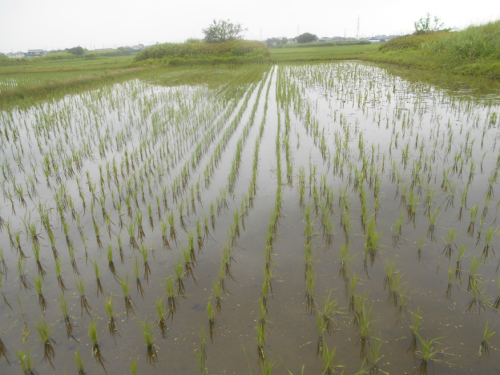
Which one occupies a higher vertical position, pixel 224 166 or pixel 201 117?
pixel 201 117

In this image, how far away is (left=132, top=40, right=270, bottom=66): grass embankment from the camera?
2095cm

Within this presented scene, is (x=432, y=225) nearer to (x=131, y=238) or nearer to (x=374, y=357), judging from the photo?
(x=374, y=357)

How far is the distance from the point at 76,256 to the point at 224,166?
217 centimetres

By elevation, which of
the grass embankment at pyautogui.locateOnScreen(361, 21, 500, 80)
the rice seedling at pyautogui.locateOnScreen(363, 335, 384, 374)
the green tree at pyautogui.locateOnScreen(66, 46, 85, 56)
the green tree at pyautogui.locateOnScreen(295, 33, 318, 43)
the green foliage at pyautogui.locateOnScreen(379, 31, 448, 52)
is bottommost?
the rice seedling at pyautogui.locateOnScreen(363, 335, 384, 374)

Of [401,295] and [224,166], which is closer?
[401,295]

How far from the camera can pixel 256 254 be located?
2.38 metres

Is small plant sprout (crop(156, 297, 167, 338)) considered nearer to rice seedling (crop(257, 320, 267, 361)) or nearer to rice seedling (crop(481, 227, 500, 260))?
rice seedling (crop(257, 320, 267, 361))

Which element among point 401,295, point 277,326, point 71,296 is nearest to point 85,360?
point 71,296

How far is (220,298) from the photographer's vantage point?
195cm

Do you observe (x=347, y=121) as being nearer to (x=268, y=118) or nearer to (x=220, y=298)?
(x=268, y=118)

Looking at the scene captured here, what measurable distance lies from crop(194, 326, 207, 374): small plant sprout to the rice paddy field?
0.03 feet

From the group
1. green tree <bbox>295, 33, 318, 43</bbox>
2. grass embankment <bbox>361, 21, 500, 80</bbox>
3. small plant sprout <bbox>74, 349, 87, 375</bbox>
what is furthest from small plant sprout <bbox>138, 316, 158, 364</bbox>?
green tree <bbox>295, 33, 318, 43</bbox>

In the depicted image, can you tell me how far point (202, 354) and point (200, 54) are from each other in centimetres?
2399

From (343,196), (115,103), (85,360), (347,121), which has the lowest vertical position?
(85,360)
